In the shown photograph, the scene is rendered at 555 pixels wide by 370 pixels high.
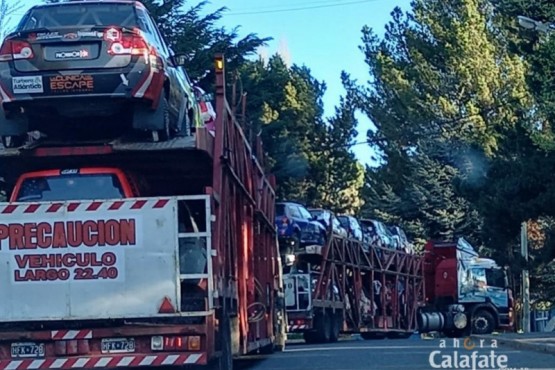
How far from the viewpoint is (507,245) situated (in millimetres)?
31234

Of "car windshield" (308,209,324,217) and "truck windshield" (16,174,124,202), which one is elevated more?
"car windshield" (308,209,324,217)

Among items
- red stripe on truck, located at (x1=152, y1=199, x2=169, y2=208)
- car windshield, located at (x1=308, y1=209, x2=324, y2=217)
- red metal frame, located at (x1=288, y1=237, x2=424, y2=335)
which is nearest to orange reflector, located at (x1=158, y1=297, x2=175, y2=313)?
red stripe on truck, located at (x1=152, y1=199, x2=169, y2=208)

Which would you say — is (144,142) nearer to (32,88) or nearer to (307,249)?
(32,88)

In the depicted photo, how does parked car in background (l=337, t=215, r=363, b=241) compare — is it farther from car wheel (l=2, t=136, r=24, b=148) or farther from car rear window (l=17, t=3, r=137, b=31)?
car wheel (l=2, t=136, r=24, b=148)

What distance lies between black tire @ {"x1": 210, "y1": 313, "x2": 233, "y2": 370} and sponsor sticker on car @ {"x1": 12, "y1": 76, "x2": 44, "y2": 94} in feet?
9.59

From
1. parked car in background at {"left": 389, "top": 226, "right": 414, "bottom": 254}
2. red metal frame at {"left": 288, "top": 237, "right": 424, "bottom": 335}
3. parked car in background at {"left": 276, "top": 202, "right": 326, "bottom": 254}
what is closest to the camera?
parked car in background at {"left": 276, "top": 202, "right": 326, "bottom": 254}

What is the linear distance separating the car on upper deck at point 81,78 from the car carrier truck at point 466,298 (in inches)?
968

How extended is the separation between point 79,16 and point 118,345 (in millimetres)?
3513

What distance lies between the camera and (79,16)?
480 inches

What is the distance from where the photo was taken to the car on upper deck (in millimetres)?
11281

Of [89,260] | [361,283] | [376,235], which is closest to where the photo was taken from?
[89,260]

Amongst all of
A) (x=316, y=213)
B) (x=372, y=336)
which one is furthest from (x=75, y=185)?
(x=372, y=336)

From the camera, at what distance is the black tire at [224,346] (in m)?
Result: 11.9

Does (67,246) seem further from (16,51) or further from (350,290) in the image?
(350,290)
